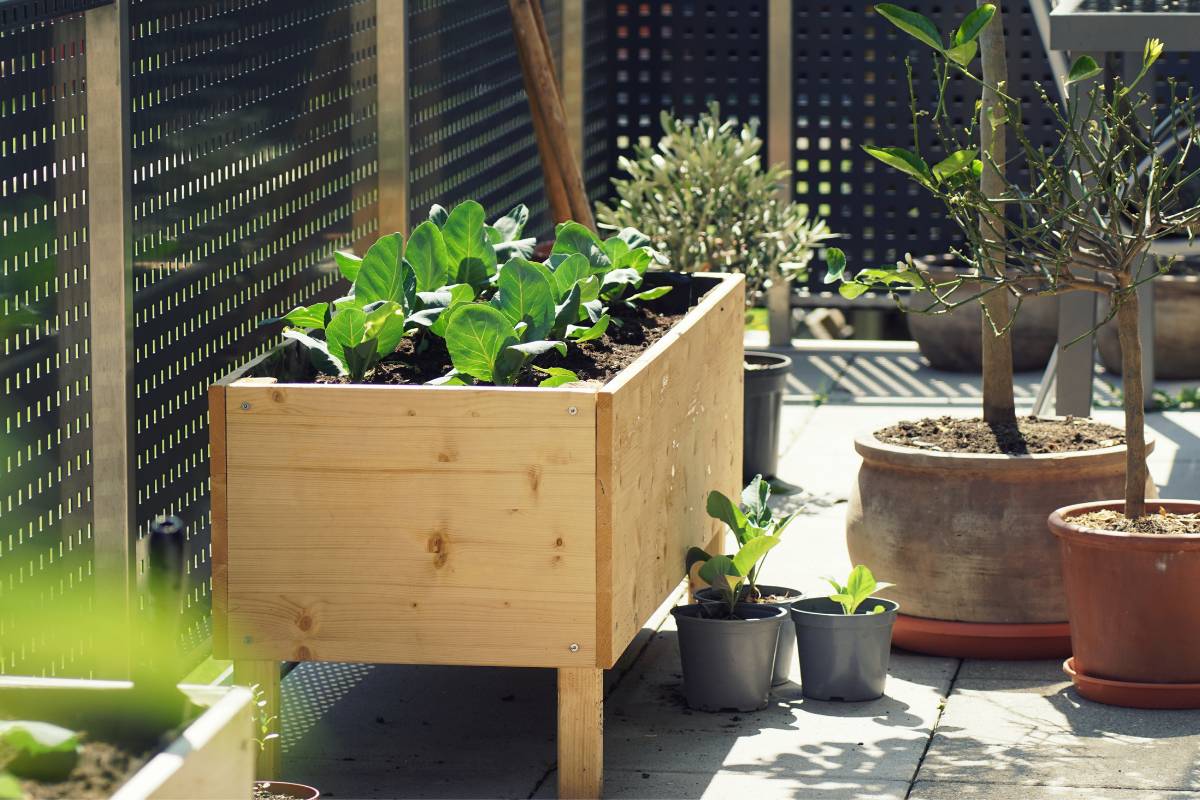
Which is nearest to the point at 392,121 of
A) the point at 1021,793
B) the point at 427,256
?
the point at 427,256

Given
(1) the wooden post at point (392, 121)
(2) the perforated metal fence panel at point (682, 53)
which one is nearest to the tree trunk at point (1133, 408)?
(1) the wooden post at point (392, 121)

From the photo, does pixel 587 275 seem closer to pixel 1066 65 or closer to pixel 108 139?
pixel 108 139

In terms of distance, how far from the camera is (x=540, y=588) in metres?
4.03

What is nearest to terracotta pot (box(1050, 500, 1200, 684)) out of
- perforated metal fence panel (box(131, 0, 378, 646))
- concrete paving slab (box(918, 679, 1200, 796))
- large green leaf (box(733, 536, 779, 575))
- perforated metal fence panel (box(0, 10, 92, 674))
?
concrete paving slab (box(918, 679, 1200, 796))

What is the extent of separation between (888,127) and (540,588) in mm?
6379

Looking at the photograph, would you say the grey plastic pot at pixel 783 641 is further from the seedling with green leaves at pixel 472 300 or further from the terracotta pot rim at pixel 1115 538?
the seedling with green leaves at pixel 472 300

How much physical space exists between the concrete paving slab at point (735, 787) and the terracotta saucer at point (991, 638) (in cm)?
93

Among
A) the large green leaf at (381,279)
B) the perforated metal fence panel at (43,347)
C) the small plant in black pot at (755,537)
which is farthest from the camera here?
the small plant in black pot at (755,537)

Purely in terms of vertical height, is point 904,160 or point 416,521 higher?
point 904,160

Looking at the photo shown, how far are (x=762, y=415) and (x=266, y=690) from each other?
3.18m

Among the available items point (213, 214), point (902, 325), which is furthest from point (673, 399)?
point (902, 325)

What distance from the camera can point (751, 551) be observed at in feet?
15.4

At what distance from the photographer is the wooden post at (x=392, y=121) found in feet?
20.2

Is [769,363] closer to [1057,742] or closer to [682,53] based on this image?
[1057,742]
